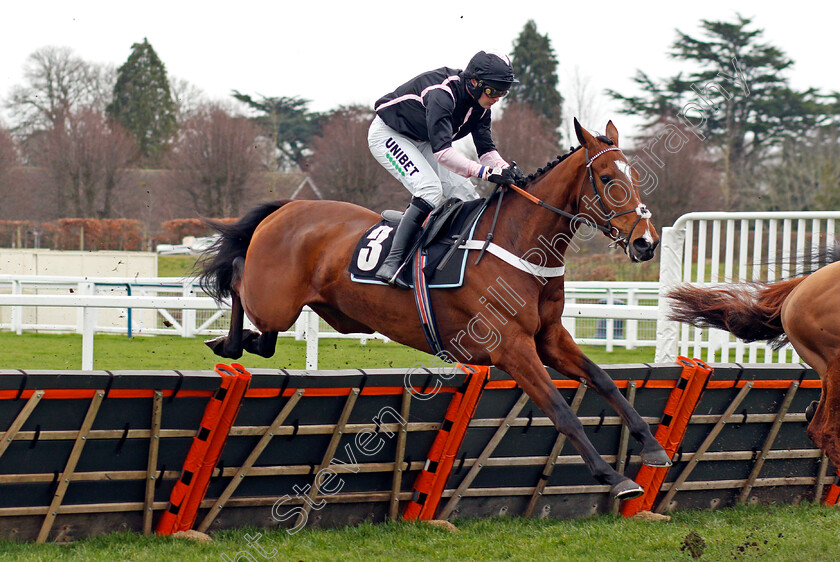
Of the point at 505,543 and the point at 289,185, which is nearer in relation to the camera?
the point at 505,543

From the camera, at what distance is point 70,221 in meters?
20.4

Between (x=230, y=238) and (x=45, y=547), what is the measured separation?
2.14m

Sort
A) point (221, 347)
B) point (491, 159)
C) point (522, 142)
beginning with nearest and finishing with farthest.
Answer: point (491, 159), point (221, 347), point (522, 142)

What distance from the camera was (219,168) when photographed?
A: 24516 mm

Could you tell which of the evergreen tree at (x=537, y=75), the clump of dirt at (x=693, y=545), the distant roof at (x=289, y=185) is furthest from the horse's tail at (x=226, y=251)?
the evergreen tree at (x=537, y=75)

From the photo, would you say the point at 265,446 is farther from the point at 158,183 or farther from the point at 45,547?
the point at 158,183

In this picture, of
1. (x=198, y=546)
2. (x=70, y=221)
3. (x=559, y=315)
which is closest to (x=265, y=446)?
(x=198, y=546)

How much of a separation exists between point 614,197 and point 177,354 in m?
7.18

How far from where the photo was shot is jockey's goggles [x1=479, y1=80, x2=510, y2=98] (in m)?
4.27

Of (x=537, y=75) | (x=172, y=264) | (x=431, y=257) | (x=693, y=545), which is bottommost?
(x=172, y=264)

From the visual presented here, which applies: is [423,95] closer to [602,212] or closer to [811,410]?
[602,212]

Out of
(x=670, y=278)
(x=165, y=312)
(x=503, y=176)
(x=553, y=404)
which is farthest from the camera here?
(x=165, y=312)

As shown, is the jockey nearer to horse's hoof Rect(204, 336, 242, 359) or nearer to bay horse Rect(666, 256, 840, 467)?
horse's hoof Rect(204, 336, 242, 359)

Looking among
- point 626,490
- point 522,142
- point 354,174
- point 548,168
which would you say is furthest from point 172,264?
point 626,490
